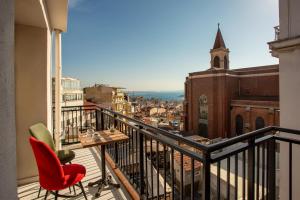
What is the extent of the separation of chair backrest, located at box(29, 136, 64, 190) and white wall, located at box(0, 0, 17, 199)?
3.08 ft

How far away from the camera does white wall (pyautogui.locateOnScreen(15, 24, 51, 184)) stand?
257 centimetres

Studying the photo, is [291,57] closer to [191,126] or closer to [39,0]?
[39,0]

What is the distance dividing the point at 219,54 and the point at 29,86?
22769 millimetres

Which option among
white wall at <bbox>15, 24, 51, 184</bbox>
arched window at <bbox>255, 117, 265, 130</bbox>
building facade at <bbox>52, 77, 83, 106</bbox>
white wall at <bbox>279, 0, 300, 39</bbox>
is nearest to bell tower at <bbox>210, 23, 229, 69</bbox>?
arched window at <bbox>255, 117, 265, 130</bbox>

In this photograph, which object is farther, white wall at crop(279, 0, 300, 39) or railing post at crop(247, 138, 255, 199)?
white wall at crop(279, 0, 300, 39)

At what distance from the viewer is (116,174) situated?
9.50 feet

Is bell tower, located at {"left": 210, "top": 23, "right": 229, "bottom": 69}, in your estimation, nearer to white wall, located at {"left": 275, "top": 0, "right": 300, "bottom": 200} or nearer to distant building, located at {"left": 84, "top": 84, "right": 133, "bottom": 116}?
distant building, located at {"left": 84, "top": 84, "right": 133, "bottom": 116}

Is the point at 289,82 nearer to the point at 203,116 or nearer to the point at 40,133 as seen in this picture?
the point at 40,133

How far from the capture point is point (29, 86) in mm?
2643

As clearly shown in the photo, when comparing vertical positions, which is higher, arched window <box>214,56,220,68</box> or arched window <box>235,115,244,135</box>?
arched window <box>214,56,220,68</box>

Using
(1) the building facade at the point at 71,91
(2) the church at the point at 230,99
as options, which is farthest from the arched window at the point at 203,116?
(1) the building facade at the point at 71,91

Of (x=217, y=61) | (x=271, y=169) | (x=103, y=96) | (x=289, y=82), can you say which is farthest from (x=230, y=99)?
(x=103, y=96)


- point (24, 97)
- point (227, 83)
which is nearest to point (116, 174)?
point (24, 97)

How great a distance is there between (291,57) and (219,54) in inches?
836
